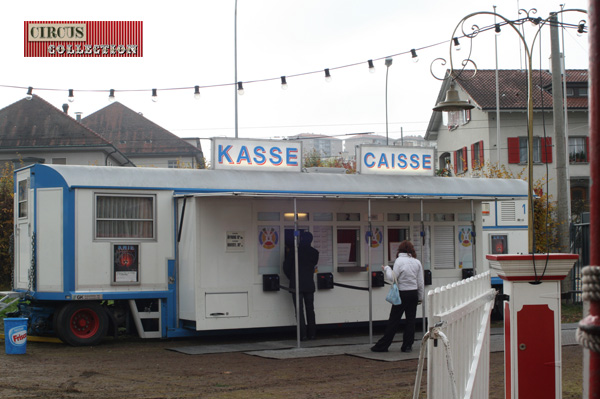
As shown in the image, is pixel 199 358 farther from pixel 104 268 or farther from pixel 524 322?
pixel 524 322

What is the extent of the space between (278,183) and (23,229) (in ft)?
15.7

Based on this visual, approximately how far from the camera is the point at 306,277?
14.1 meters

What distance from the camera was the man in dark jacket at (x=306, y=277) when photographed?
14102mm

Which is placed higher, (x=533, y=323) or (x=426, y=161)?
(x=426, y=161)

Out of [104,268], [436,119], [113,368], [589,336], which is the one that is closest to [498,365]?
[113,368]

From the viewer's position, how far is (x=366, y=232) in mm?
15070

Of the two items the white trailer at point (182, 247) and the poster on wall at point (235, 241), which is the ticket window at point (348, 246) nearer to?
the white trailer at point (182, 247)

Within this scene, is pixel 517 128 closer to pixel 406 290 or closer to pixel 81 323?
pixel 406 290

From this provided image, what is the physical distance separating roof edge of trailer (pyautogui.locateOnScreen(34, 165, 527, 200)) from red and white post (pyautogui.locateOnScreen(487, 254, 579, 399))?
24.5ft

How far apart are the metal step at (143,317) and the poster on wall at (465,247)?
6.45 meters

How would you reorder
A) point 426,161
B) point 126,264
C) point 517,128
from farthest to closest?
point 517,128, point 426,161, point 126,264

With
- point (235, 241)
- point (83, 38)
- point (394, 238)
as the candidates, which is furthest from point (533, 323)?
point (83, 38)

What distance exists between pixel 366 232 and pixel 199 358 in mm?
4450

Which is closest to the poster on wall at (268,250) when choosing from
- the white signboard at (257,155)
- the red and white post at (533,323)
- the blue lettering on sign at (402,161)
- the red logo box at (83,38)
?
the white signboard at (257,155)
